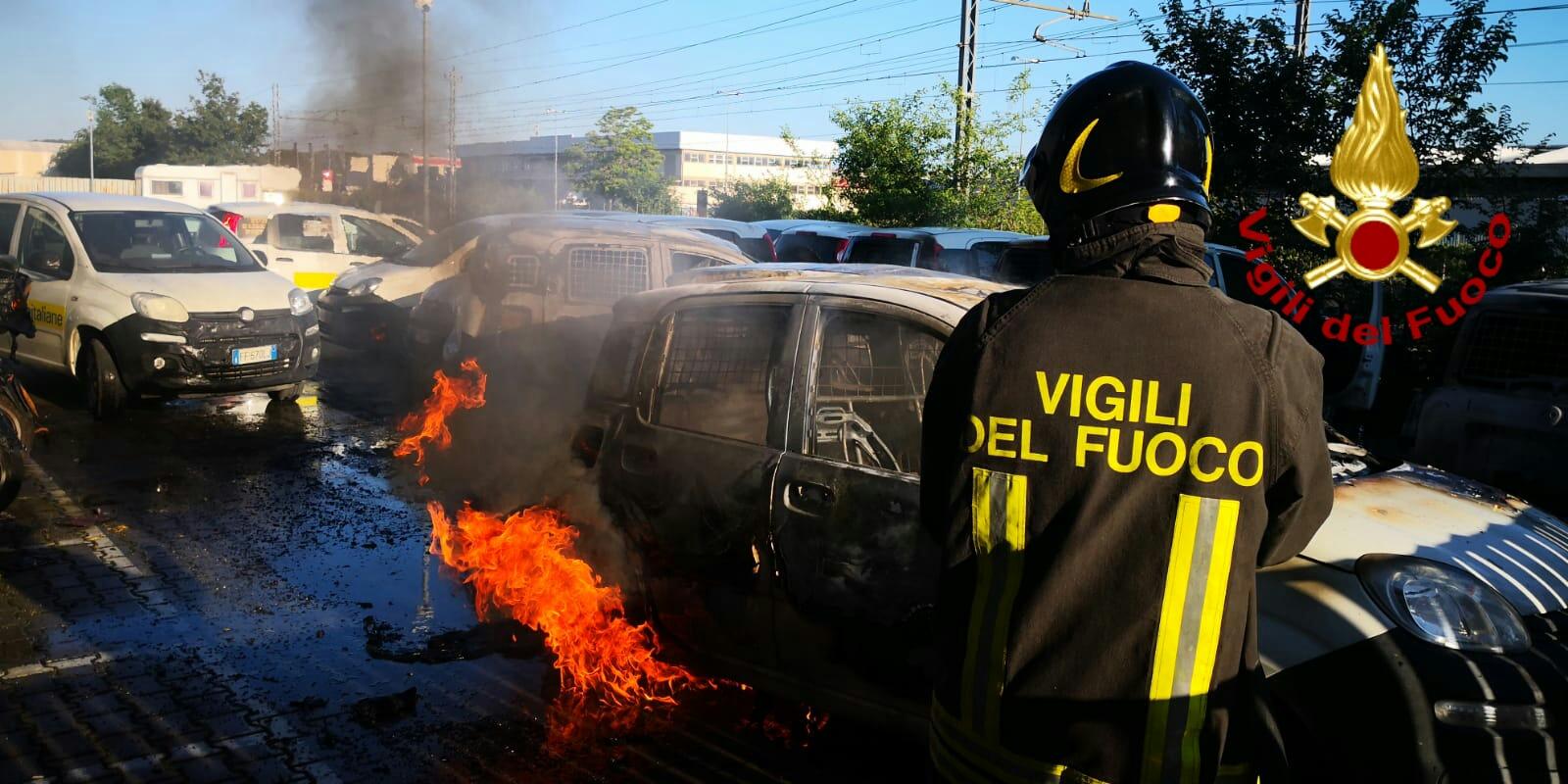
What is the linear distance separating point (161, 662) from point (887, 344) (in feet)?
11.7

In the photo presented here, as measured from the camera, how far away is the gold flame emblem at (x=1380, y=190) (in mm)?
11609

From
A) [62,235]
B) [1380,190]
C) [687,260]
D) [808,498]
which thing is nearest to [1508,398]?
[808,498]

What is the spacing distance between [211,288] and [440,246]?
387cm

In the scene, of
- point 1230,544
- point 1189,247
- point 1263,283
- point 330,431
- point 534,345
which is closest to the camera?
point 1230,544

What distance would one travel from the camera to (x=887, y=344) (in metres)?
3.96

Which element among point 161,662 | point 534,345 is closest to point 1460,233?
point 534,345

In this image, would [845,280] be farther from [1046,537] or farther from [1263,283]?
[1263,283]

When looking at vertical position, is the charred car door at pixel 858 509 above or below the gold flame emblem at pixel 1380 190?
below

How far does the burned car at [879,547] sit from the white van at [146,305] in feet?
22.0

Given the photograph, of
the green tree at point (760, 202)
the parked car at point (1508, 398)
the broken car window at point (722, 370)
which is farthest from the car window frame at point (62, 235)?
the green tree at point (760, 202)

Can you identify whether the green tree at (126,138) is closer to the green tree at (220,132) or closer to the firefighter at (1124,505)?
the green tree at (220,132)

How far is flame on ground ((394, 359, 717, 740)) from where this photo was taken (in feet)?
14.8

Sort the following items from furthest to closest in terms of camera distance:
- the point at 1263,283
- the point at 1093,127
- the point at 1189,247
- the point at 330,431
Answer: the point at 1263,283 → the point at 330,431 → the point at 1093,127 → the point at 1189,247

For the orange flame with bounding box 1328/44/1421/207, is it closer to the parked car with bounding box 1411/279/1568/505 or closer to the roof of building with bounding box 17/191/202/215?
the parked car with bounding box 1411/279/1568/505
